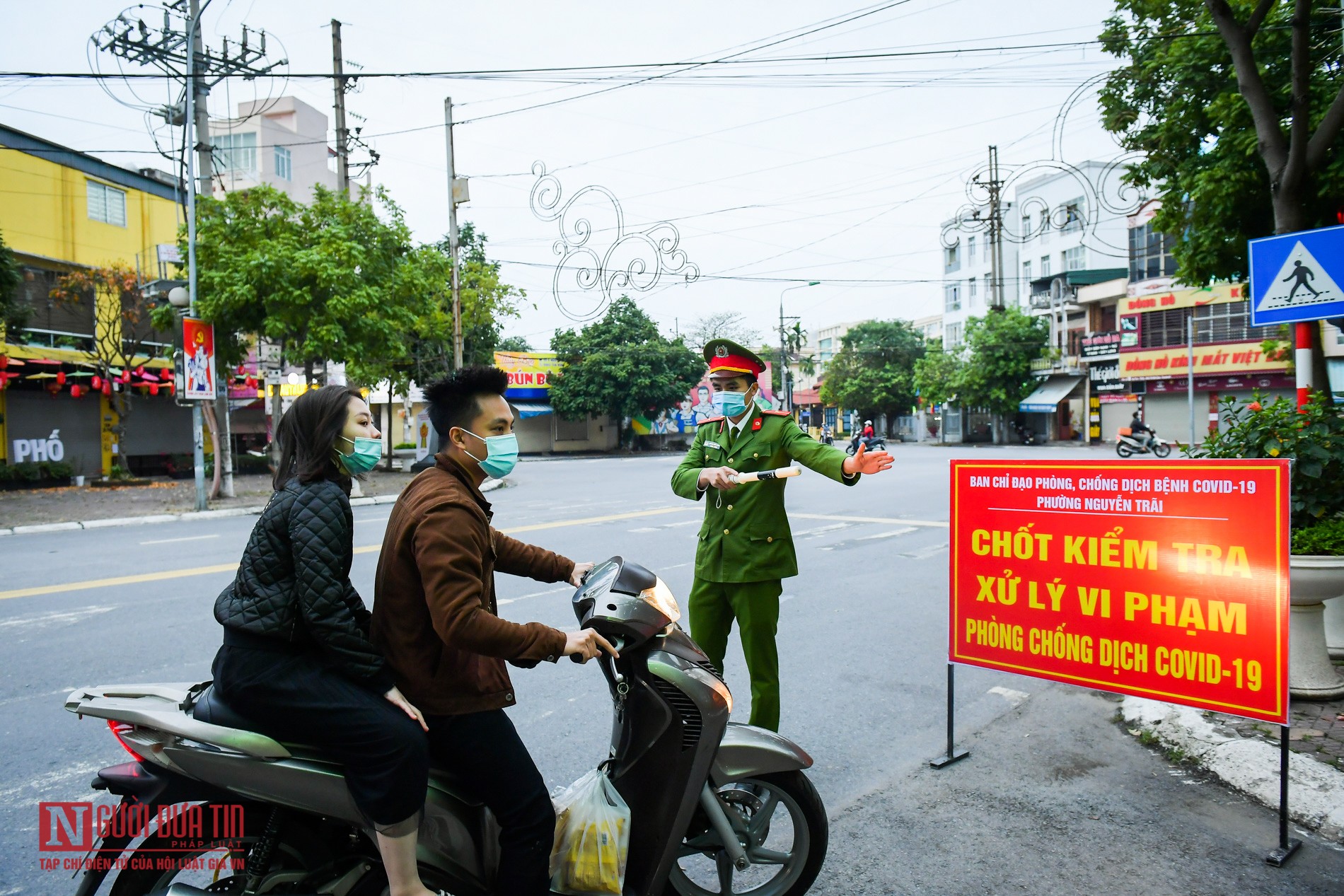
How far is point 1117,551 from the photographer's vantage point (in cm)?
351

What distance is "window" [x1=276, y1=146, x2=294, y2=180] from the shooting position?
3922cm

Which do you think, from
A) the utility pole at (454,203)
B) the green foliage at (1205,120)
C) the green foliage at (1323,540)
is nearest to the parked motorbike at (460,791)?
the green foliage at (1323,540)

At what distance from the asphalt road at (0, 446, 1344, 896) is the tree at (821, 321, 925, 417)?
48.0m

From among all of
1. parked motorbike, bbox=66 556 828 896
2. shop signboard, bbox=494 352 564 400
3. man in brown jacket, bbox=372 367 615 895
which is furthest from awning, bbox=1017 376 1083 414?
man in brown jacket, bbox=372 367 615 895

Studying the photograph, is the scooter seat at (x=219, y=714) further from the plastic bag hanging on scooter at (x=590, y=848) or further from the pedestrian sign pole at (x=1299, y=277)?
the pedestrian sign pole at (x=1299, y=277)

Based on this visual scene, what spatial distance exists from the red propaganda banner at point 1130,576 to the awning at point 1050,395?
141 feet

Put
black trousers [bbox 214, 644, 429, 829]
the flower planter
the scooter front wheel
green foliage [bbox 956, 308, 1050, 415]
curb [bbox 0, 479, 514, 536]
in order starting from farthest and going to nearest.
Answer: green foliage [bbox 956, 308, 1050, 415] → curb [bbox 0, 479, 514, 536] → the flower planter → the scooter front wheel → black trousers [bbox 214, 644, 429, 829]

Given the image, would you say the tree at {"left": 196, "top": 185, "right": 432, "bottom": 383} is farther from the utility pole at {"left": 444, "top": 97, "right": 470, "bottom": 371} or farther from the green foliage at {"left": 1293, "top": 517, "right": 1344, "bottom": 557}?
the green foliage at {"left": 1293, "top": 517, "right": 1344, "bottom": 557}

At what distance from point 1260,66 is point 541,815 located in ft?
31.4

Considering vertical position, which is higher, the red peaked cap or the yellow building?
Result: the yellow building

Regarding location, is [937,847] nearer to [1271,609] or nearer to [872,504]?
[1271,609]

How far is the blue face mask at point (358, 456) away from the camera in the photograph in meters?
2.32

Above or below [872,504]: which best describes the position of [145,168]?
above

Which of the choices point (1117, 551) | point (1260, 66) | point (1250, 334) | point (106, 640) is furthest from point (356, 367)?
point (1250, 334)
